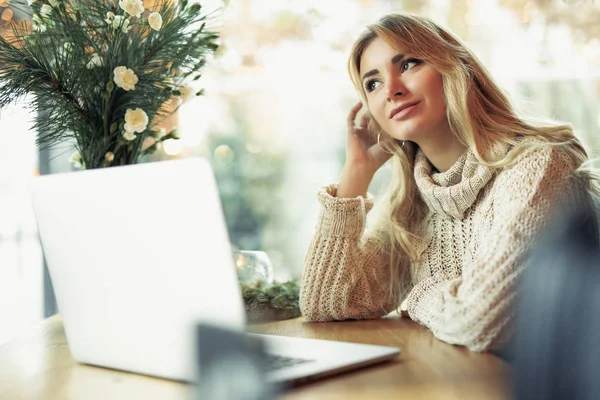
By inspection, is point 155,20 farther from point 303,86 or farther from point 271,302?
point 303,86

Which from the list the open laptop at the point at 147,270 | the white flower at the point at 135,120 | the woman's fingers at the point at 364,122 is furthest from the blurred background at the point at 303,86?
the open laptop at the point at 147,270

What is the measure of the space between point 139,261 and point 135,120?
570mm

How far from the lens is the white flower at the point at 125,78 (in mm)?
1229

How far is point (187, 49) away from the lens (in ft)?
4.43

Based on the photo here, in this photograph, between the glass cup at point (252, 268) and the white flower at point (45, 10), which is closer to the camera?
the white flower at point (45, 10)

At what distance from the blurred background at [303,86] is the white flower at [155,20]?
3.97 ft

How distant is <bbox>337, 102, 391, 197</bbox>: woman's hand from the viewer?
1434 mm

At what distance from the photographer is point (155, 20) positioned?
124cm

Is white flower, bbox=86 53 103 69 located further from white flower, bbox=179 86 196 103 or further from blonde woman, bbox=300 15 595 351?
blonde woman, bbox=300 15 595 351

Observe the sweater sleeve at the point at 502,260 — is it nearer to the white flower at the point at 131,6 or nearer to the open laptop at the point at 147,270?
the open laptop at the point at 147,270

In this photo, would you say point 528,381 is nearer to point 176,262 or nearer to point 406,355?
point 406,355

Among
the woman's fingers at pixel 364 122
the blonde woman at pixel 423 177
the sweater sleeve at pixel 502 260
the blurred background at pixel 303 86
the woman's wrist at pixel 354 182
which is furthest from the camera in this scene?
the blurred background at pixel 303 86

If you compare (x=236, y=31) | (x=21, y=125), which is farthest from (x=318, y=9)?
(x=21, y=125)

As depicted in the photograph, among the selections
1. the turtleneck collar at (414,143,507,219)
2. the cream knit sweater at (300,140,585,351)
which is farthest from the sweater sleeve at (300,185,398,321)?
the turtleneck collar at (414,143,507,219)
